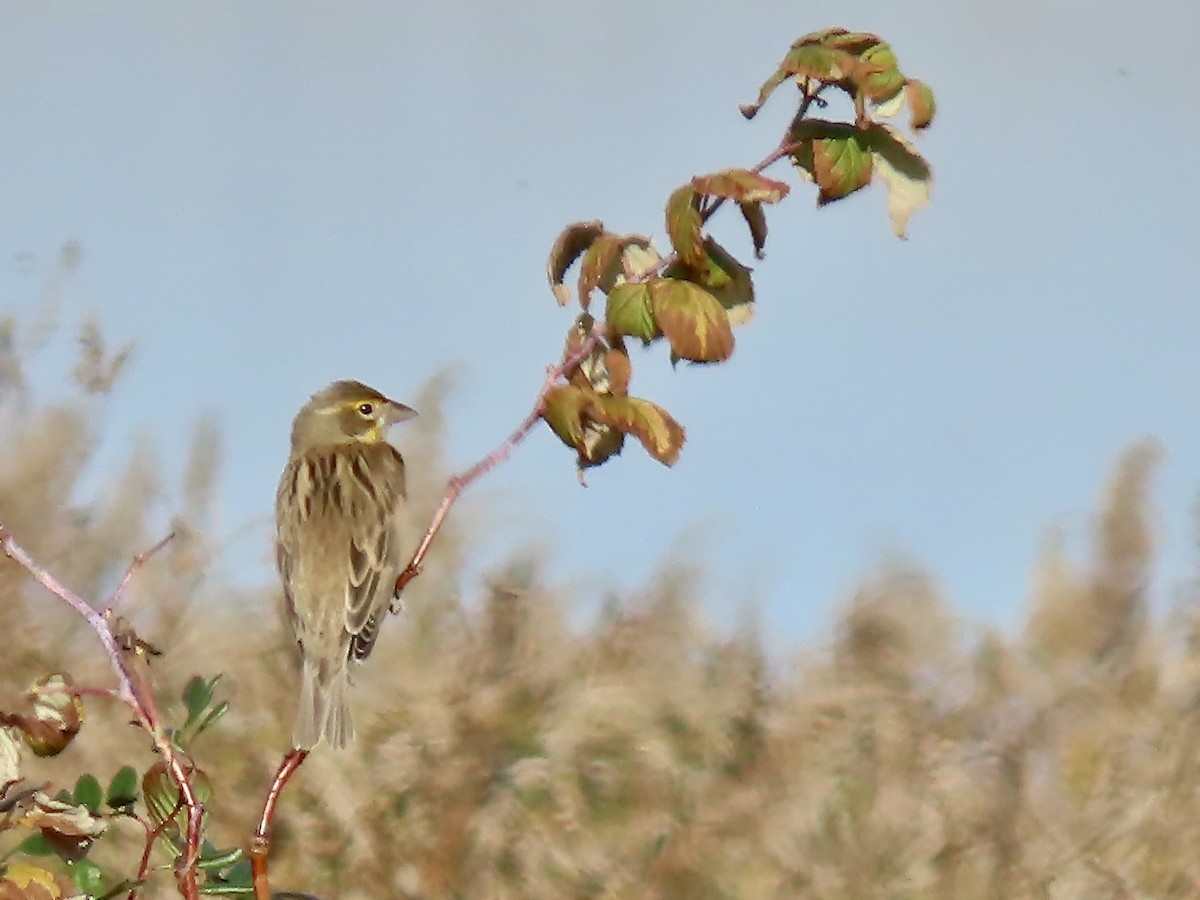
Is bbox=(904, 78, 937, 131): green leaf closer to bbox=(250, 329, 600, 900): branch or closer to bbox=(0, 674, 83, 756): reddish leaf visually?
bbox=(250, 329, 600, 900): branch

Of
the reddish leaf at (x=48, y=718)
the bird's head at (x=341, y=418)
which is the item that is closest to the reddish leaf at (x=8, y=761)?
the reddish leaf at (x=48, y=718)

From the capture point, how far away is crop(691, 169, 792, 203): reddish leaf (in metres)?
1.06

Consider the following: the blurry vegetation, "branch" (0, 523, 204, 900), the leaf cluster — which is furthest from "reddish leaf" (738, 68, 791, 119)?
the blurry vegetation

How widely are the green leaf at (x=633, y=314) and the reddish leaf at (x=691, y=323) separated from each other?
0.01 metres

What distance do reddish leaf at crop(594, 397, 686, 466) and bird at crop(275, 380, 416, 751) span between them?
0.97m

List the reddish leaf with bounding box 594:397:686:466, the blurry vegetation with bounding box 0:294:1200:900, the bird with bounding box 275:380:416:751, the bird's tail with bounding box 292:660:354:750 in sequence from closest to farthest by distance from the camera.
A: the reddish leaf with bounding box 594:397:686:466 < the bird's tail with bounding box 292:660:354:750 < the bird with bounding box 275:380:416:751 < the blurry vegetation with bounding box 0:294:1200:900

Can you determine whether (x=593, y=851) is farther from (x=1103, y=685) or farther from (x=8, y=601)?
(x=8, y=601)

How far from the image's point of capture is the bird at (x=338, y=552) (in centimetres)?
208

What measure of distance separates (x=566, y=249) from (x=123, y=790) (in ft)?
1.87

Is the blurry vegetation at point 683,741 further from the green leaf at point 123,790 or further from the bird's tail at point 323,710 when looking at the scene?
the green leaf at point 123,790

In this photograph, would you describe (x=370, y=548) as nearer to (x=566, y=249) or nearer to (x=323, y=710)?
(x=323, y=710)

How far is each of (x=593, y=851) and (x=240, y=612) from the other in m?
0.83

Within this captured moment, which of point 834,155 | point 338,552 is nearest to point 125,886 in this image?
point 834,155

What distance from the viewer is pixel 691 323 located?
1.07m
